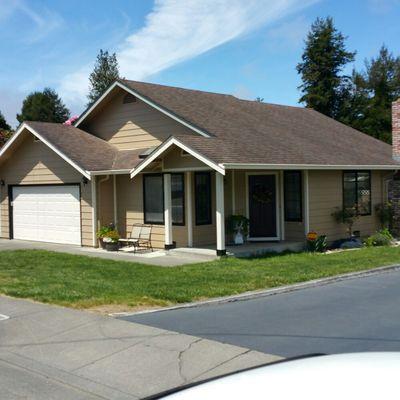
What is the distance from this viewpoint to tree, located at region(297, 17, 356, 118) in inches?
2044

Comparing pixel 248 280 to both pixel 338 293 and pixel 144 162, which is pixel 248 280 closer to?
pixel 338 293

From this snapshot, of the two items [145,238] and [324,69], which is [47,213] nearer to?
[145,238]

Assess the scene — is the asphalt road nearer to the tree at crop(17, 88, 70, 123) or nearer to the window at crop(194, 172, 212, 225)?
the window at crop(194, 172, 212, 225)

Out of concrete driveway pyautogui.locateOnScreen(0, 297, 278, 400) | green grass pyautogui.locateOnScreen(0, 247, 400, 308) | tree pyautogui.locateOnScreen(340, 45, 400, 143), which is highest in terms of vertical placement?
tree pyautogui.locateOnScreen(340, 45, 400, 143)

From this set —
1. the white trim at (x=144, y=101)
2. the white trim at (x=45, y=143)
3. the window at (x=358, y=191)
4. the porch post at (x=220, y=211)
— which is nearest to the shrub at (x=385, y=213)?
the window at (x=358, y=191)

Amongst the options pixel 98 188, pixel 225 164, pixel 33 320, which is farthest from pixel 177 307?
pixel 98 188

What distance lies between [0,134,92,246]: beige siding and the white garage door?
0.27 meters

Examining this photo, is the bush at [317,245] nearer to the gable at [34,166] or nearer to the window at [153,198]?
the window at [153,198]

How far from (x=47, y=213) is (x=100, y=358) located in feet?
47.0

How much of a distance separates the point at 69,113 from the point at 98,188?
157 ft

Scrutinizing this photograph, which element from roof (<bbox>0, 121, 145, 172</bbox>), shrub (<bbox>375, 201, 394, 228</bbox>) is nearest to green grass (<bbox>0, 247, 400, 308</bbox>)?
roof (<bbox>0, 121, 145, 172</bbox>)

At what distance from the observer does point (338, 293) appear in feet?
34.8

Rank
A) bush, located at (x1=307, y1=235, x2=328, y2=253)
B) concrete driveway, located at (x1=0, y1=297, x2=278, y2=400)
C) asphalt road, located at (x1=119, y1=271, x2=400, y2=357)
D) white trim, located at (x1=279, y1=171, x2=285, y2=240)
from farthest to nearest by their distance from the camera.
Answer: white trim, located at (x1=279, y1=171, x2=285, y2=240) < bush, located at (x1=307, y1=235, x2=328, y2=253) < asphalt road, located at (x1=119, y1=271, x2=400, y2=357) < concrete driveway, located at (x1=0, y1=297, x2=278, y2=400)

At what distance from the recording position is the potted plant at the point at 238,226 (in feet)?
55.1
